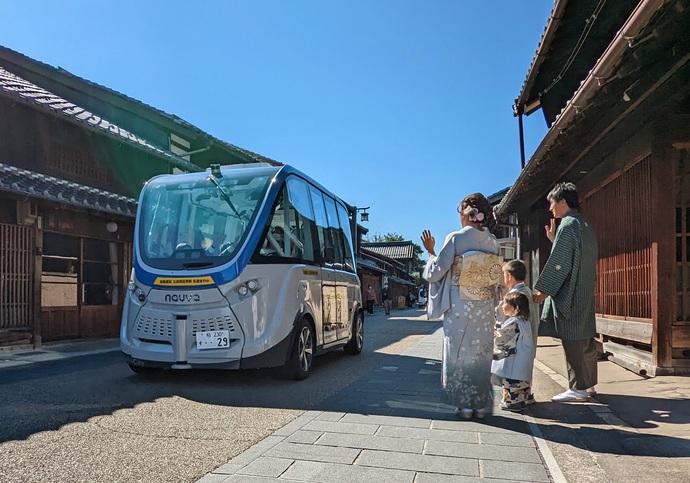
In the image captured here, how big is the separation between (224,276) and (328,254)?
231 centimetres

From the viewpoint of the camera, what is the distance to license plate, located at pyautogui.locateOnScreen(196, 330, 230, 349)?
5.70 metres

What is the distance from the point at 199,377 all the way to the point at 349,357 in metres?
3.21

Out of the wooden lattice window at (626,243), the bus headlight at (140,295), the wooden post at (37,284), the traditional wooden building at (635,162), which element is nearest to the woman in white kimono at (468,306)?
the traditional wooden building at (635,162)

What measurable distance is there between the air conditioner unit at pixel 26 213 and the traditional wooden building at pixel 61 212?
0.02 metres

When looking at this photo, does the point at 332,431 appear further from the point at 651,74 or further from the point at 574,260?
the point at 651,74

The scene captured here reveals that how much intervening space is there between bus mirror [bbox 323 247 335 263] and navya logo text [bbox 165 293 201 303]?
2.34 meters

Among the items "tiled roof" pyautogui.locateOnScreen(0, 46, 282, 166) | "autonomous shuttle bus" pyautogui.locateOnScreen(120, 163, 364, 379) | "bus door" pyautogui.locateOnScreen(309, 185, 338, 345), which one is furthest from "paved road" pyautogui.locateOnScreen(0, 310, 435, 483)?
"tiled roof" pyautogui.locateOnScreen(0, 46, 282, 166)

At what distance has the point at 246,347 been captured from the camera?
5.71 metres

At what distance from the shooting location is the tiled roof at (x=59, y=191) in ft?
29.5

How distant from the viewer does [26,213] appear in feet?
31.6

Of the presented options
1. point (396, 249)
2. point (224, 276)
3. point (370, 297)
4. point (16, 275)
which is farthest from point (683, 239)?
point (396, 249)

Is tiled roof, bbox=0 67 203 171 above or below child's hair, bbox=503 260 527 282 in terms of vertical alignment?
above

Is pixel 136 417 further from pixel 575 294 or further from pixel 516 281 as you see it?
pixel 575 294

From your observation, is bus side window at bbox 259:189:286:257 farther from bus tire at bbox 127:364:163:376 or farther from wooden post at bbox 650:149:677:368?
wooden post at bbox 650:149:677:368
